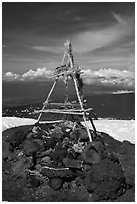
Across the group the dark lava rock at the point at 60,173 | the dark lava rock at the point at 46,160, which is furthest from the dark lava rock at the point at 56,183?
the dark lava rock at the point at 46,160

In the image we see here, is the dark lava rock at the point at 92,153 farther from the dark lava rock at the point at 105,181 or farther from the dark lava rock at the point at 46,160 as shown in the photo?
the dark lava rock at the point at 46,160

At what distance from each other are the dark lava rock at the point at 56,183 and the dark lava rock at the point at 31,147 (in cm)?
144

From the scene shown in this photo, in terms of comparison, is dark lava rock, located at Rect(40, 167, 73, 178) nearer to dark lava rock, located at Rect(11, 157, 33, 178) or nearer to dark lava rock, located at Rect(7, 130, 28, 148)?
dark lava rock, located at Rect(11, 157, 33, 178)

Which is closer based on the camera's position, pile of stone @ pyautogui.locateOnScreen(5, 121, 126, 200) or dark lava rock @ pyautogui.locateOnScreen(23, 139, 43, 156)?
pile of stone @ pyautogui.locateOnScreen(5, 121, 126, 200)

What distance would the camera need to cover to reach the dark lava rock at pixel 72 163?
7.65m

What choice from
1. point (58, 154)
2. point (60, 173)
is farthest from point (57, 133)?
point (60, 173)

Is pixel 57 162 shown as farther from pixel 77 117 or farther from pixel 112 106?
pixel 112 106

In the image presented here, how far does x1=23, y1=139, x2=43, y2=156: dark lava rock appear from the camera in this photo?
27.9ft

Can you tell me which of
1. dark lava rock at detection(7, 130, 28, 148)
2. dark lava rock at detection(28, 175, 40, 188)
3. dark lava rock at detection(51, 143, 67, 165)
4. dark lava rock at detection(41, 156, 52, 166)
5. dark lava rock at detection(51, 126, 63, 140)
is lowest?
dark lava rock at detection(28, 175, 40, 188)

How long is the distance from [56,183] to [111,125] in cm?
722

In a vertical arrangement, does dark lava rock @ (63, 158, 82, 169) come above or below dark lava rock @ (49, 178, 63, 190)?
above

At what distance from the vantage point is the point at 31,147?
8586 millimetres

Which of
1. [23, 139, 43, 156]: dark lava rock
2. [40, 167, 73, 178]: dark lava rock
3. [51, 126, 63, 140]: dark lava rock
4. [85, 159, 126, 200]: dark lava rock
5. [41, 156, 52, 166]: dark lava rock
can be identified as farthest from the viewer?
[51, 126, 63, 140]: dark lava rock

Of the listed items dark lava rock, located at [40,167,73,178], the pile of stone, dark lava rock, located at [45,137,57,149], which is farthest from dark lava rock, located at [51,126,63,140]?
dark lava rock, located at [40,167,73,178]
